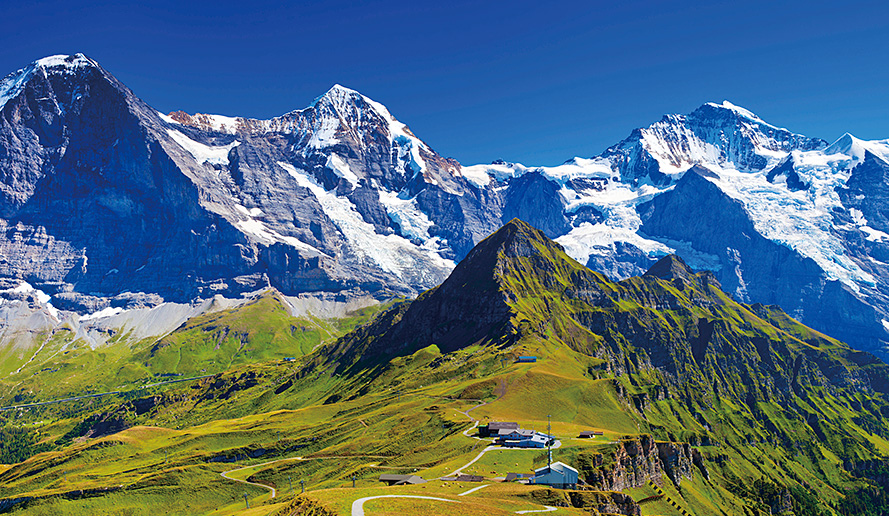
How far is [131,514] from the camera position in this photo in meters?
198

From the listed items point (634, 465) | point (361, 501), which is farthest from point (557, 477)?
point (634, 465)

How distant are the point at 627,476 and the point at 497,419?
172 feet

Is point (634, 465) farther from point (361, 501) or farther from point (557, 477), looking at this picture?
point (361, 501)

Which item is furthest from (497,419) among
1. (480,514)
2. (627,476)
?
(480,514)

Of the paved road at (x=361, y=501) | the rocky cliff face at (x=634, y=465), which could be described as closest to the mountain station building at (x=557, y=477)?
the rocky cliff face at (x=634, y=465)

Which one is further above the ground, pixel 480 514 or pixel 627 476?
pixel 480 514

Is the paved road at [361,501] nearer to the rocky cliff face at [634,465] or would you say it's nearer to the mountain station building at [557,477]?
the mountain station building at [557,477]

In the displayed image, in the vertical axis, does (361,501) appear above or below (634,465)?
above

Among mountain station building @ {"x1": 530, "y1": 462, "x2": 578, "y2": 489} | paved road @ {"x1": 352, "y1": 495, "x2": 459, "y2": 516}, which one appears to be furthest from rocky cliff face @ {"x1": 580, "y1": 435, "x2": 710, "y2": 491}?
paved road @ {"x1": 352, "y1": 495, "x2": 459, "y2": 516}

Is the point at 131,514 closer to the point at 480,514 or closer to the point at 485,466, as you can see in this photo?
the point at 485,466

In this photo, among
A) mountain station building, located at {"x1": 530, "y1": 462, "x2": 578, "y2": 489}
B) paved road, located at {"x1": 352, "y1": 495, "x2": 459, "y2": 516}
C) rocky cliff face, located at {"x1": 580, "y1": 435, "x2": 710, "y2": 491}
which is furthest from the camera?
rocky cliff face, located at {"x1": 580, "y1": 435, "x2": 710, "y2": 491}

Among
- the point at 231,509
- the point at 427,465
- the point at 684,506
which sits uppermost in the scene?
the point at 427,465

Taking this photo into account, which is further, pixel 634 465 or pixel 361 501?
pixel 634 465

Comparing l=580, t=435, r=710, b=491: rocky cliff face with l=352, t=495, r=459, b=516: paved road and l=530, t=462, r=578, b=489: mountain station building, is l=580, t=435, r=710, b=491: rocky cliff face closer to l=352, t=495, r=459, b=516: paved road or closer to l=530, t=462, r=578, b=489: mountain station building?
l=530, t=462, r=578, b=489: mountain station building
